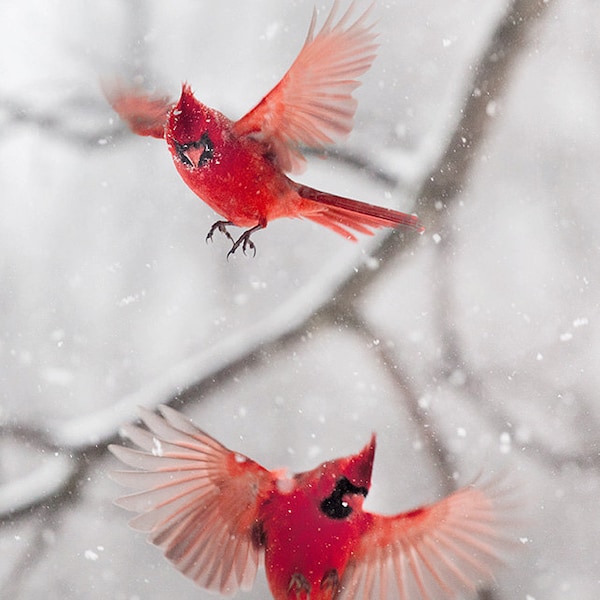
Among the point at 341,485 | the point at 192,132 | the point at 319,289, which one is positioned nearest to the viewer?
the point at 192,132

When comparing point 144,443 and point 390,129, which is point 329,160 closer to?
point 390,129

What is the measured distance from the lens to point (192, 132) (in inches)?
27.1

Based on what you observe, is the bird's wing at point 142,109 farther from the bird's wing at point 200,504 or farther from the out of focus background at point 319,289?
the out of focus background at point 319,289

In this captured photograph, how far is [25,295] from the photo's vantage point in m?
1.29

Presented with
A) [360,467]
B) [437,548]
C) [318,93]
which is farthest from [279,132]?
[437,548]

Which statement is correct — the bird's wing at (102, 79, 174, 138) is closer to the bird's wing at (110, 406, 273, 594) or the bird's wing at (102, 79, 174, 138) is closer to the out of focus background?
the bird's wing at (110, 406, 273, 594)

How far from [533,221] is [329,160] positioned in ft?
1.01

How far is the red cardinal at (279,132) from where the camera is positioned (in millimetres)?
711

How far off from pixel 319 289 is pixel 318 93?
49cm

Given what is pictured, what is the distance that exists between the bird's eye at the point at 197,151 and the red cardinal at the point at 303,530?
0.73 ft

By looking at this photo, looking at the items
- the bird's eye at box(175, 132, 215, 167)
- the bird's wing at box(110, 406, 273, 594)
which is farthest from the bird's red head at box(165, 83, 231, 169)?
the bird's wing at box(110, 406, 273, 594)

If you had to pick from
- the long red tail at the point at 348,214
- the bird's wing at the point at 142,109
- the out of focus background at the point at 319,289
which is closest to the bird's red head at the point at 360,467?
the long red tail at the point at 348,214

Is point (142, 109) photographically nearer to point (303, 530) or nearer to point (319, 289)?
point (303, 530)

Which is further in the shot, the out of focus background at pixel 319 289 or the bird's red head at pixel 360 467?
the out of focus background at pixel 319 289
